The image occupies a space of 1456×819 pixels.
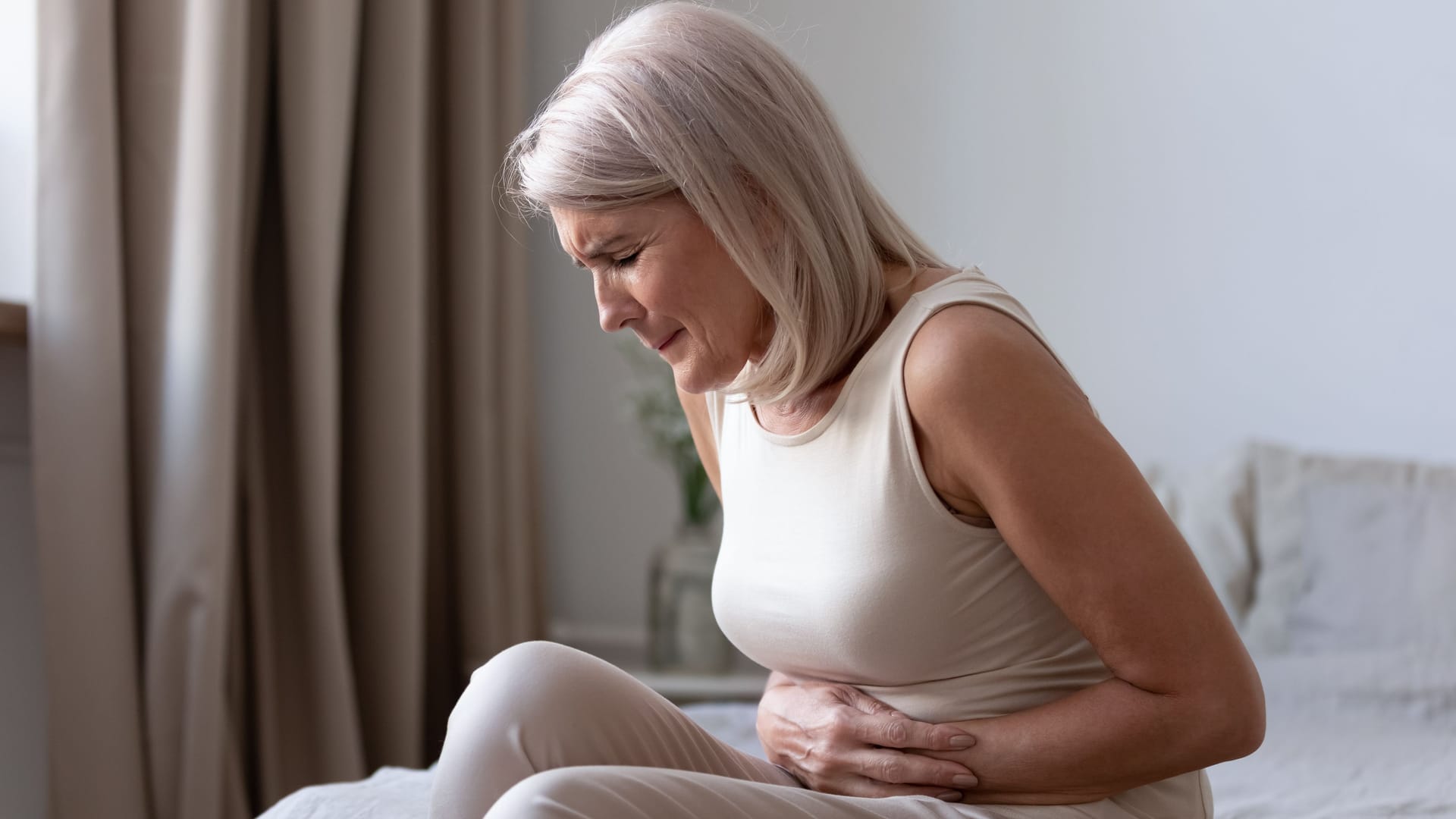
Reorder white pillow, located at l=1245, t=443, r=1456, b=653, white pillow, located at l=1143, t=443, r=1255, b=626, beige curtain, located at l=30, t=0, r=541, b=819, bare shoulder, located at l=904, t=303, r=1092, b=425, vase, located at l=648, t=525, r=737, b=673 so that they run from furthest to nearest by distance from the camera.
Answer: vase, located at l=648, t=525, r=737, b=673 → white pillow, located at l=1143, t=443, r=1255, b=626 → white pillow, located at l=1245, t=443, r=1456, b=653 → beige curtain, located at l=30, t=0, r=541, b=819 → bare shoulder, located at l=904, t=303, r=1092, b=425

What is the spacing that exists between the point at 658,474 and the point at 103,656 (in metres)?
1.41

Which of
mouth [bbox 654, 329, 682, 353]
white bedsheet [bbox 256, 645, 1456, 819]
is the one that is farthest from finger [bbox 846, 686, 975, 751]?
white bedsheet [bbox 256, 645, 1456, 819]

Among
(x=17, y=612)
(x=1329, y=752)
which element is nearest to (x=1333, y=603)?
(x=1329, y=752)

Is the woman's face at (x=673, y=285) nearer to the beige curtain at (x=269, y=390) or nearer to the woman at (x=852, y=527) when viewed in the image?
the woman at (x=852, y=527)

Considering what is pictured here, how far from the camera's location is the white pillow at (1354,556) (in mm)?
1986

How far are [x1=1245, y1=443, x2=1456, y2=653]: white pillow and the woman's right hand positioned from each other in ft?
4.23

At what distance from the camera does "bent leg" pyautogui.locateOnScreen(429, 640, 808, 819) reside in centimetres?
94

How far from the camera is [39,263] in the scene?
1651mm

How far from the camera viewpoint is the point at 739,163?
97 cm

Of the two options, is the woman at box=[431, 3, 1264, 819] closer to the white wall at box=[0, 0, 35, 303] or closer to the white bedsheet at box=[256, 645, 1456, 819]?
the white bedsheet at box=[256, 645, 1456, 819]

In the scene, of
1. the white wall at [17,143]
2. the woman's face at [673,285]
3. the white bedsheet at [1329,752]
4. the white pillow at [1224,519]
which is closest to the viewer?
the woman's face at [673,285]

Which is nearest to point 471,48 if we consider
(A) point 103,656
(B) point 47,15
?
(B) point 47,15

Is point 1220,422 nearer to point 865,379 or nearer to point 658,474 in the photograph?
point 658,474

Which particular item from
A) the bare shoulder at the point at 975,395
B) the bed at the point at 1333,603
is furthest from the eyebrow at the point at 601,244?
the bed at the point at 1333,603
